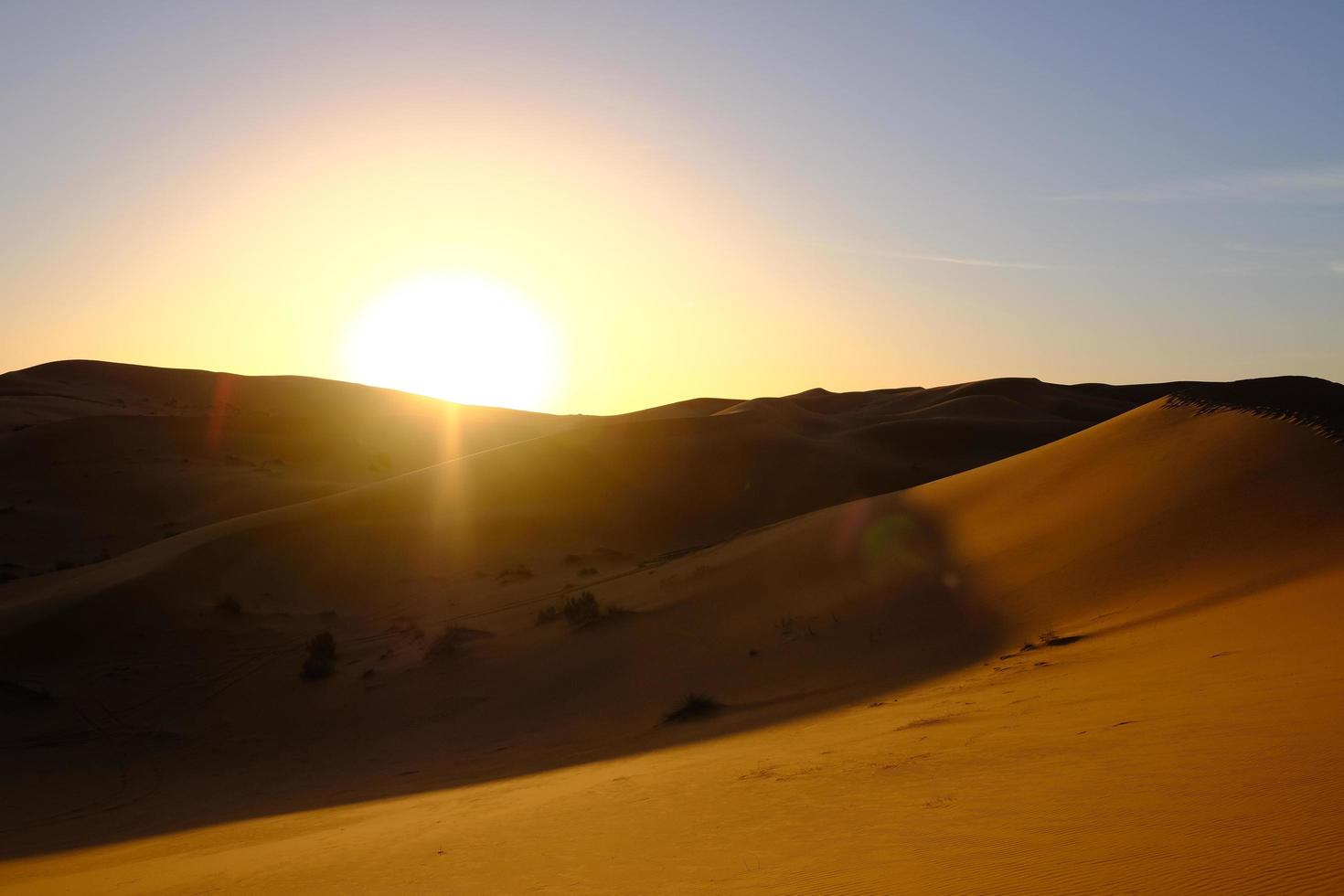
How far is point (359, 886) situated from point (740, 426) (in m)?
34.6

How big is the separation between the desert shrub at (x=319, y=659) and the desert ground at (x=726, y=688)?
0.46ft

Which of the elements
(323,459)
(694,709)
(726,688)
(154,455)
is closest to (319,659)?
(726,688)

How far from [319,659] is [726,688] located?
772 cm

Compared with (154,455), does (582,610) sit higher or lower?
lower

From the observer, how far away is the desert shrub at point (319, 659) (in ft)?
54.5

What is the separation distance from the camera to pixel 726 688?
12.8 m

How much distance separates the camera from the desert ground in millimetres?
5441

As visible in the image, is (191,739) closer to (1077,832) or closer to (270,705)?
(270,705)

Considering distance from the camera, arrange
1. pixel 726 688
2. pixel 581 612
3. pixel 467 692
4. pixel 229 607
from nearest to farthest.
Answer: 1. pixel 726 688
2. pixel 467 692
3. pixel 581 612
4. pixel 229 607

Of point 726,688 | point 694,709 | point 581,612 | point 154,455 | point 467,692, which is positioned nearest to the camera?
point 694,709

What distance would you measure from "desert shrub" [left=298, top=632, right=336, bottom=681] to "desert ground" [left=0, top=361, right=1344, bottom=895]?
141 mm

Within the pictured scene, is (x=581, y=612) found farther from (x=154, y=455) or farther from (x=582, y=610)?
(x=154, y=455)

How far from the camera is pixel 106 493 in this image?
1439 inches

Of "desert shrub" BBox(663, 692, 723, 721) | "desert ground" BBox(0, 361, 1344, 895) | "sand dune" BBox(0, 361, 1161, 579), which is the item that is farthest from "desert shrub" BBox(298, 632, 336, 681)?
"sand dune" BBox(0, 361, 1161, 579)
